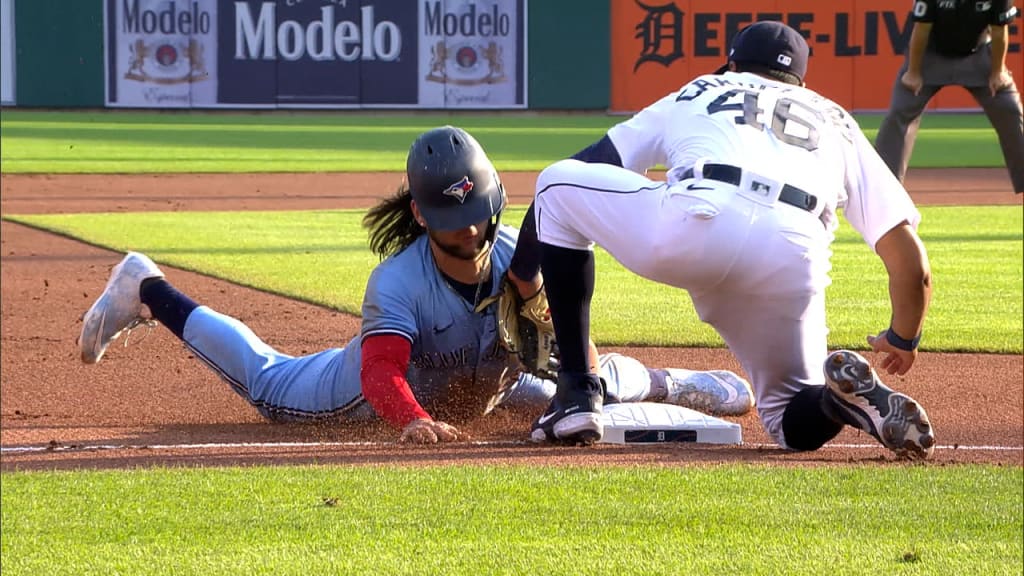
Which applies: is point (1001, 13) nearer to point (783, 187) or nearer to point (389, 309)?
point (389, 309)

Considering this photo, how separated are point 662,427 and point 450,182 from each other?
1149 millimetres

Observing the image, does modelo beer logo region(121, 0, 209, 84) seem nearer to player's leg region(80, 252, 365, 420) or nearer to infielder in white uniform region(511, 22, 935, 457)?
player's leg region(80, 252, 365, 420)

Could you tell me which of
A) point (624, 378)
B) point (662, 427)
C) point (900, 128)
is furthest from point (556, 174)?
point (900, 128)

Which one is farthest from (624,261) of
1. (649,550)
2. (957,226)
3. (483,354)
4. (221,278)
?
(957,226)

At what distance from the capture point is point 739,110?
356 centimetres

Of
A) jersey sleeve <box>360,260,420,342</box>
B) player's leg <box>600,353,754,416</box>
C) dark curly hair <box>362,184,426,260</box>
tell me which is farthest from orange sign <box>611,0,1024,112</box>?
jersey sleeve <box>360,260,420,342</box>

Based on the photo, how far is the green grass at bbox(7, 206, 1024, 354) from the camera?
7027 millimetres

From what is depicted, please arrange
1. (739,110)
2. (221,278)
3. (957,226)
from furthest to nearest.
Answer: (957,226)
(221,278)
(739,110)

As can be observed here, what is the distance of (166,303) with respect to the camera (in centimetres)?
532

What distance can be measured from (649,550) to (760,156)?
3.13ft

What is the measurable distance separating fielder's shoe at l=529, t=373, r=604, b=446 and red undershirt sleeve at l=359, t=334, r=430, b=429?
40 cm

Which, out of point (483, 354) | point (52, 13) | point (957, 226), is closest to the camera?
point (483, 354)

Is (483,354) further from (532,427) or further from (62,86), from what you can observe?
(62,86)

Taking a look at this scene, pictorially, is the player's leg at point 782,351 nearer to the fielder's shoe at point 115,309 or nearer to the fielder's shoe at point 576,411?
the fielder's shoe at point 576,411
